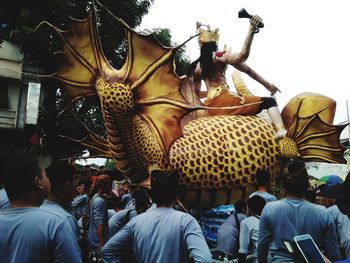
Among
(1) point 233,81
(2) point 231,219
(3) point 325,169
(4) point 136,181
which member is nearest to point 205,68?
(1) point 233,81

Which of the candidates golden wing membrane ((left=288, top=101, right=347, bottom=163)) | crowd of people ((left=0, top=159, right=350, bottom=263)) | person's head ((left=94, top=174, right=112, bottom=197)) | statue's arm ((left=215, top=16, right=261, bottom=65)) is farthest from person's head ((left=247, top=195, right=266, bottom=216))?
statue's arm ((left=215, top=16, right=261, bottom=65))

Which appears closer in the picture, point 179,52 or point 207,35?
point 207,35

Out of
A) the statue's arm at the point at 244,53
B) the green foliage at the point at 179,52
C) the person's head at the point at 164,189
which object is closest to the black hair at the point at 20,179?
the person's head at the point at 164,189

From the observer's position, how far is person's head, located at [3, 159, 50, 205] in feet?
6.50

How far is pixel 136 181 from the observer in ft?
17.3

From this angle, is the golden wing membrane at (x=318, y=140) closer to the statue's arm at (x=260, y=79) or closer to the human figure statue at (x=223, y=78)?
the human figure statue at (x=223, y=78)

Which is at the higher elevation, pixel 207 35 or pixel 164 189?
pixel 207 35

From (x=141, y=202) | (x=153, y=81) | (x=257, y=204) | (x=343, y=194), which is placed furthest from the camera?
(x=153, y=81)

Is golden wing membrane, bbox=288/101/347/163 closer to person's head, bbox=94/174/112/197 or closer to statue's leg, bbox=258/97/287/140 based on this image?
statue's leg, bbox=258/97/287/140

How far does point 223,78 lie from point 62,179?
3.90m

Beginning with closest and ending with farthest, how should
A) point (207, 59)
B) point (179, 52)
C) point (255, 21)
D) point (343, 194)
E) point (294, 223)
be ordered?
point (343, 194)
point (294, 223)
point (255, 21)
point (207, 59)
point (179, 52)

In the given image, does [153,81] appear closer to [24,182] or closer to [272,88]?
[272,88]

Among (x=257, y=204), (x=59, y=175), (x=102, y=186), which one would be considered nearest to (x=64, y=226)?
(x=59, y=175)

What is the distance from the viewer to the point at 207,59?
5938mm
